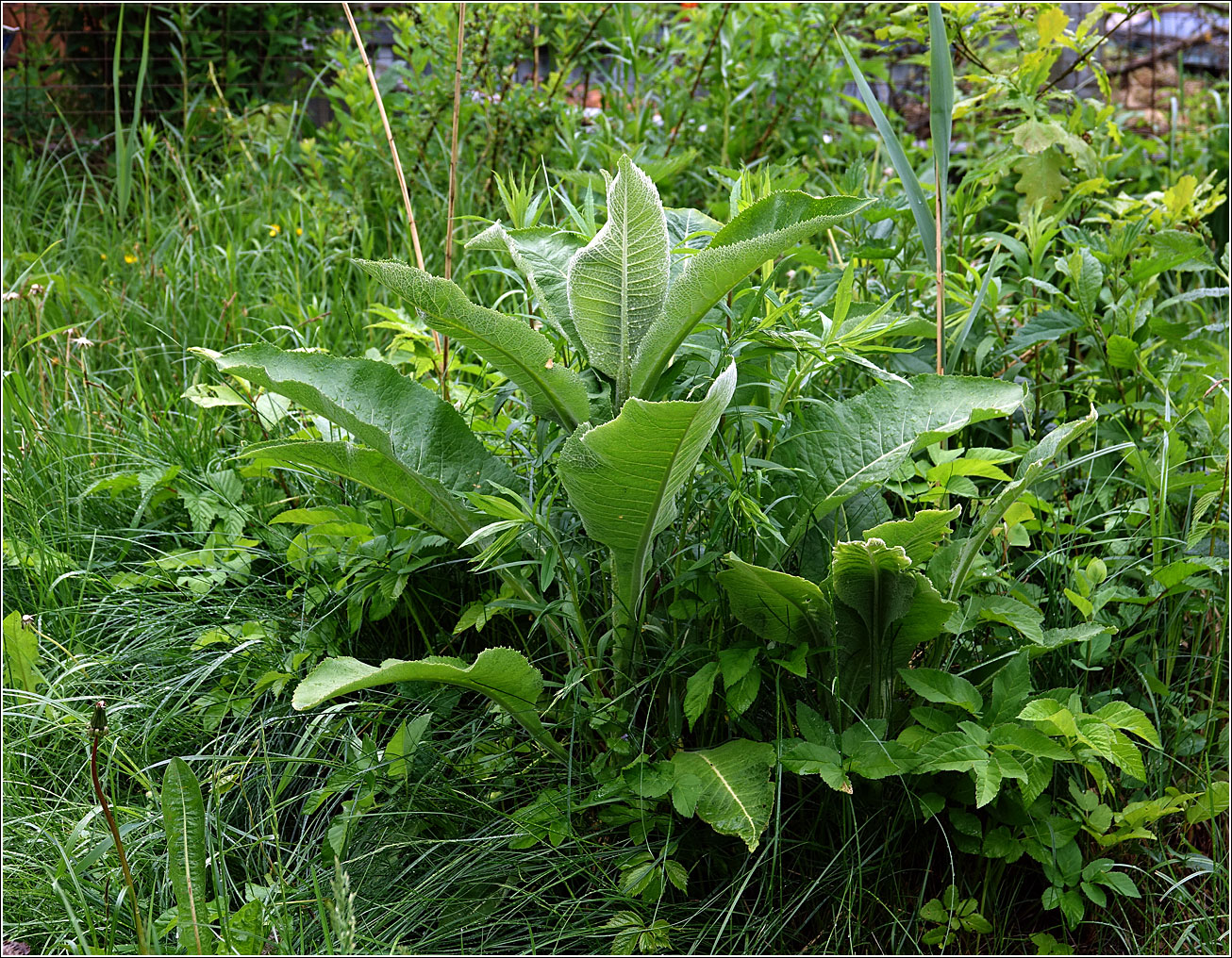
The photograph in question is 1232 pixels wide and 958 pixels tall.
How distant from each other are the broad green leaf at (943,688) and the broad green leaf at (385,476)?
663 millimetres

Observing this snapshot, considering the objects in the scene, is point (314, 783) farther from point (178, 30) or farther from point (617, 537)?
point (178, 30)

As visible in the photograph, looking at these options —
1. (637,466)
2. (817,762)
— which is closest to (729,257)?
(637,466)

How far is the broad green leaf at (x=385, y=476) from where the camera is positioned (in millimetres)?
1456

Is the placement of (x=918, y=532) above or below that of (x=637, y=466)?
below

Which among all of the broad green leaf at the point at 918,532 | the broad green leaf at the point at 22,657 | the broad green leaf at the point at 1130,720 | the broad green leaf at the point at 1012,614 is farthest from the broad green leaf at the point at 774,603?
the broad green leaf at the point at 22,657

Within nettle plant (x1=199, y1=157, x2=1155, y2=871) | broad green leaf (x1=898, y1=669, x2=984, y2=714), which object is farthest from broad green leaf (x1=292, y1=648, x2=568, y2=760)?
broad green leaf (x1=898, y1=669, x2=984, y2=714)

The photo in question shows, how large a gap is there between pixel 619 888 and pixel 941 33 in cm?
136

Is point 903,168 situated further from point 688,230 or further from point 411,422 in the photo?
point 411,422

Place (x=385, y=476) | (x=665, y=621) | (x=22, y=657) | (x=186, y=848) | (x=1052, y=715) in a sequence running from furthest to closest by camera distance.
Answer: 1. (x=22, y=657)
2. (x=665, y=621)
3. (x=385, y=476)
4. (x=1052, y=715)
5. (x=186, y=848)

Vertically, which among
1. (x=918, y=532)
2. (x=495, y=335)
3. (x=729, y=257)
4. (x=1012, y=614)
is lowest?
(x=1012, y=614)

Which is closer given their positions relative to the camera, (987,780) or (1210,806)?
(987,780)

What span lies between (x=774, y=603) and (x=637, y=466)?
1.04 feet

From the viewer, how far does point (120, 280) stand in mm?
3268

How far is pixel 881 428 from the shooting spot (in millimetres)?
1587
